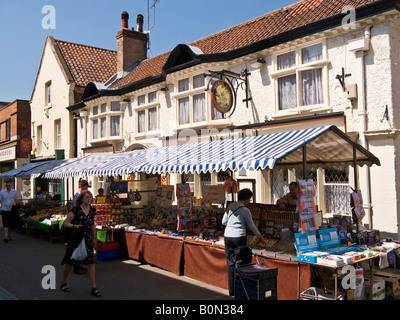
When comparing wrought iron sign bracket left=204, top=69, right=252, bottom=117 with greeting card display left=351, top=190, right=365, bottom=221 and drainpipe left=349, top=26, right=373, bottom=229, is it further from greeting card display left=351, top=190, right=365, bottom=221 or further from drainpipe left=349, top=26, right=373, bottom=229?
greeting card display left=351, top=190, right=365, bottom=221

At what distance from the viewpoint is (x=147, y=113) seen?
15695mm

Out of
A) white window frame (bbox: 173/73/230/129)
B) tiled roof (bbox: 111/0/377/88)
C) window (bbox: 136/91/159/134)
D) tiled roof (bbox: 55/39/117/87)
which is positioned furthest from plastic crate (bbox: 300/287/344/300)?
tiled roof (bbox: 55/39/117/87)

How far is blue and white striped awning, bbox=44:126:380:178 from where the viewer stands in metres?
6.02

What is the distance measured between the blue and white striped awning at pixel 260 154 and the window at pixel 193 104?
131 inches

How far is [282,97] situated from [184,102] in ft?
14.7

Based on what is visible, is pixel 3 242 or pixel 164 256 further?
pixel 3 242

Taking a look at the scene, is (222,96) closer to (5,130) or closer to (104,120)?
(104,120)

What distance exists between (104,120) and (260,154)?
13473 mm

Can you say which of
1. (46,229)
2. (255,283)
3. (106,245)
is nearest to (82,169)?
(46,229)

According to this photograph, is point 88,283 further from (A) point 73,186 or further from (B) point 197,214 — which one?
(A) point 73,186

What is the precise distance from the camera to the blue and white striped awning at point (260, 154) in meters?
6.02
